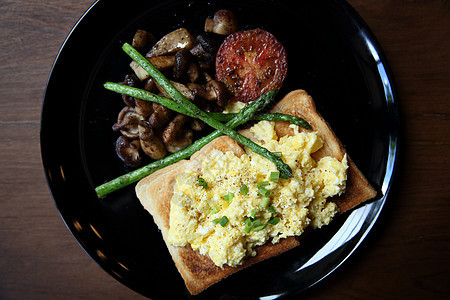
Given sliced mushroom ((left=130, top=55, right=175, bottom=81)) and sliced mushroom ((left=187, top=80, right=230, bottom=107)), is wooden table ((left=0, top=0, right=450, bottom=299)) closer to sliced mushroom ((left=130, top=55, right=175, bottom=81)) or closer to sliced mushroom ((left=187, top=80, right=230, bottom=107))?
sliced mushroom ((left=130, top=55, right=175, bottom=81))

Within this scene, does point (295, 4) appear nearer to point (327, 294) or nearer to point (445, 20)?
point (445, 20)

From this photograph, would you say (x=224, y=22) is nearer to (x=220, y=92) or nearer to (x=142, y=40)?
(x=220, y=92)

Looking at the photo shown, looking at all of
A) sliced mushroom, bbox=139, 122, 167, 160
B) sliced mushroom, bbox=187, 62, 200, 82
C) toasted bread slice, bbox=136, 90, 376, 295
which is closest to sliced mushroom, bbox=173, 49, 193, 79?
sliced mushroom, bbox=187, 62, 200, 82

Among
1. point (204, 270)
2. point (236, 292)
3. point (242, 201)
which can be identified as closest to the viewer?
point (242, 201)

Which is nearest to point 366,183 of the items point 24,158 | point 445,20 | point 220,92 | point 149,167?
point 220,92

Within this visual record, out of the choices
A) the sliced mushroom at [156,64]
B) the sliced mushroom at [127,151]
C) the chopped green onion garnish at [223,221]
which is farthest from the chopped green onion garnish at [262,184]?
the sliced mushroom at [156,64]

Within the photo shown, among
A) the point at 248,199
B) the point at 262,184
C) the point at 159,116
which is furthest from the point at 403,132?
the point at 159,116

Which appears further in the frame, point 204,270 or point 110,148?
point 110,148
